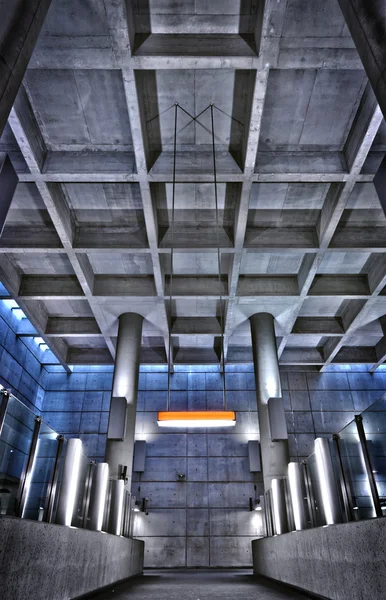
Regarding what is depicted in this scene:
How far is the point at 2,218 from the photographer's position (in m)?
9.44

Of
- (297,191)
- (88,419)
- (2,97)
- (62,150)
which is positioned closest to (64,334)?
(88,419)

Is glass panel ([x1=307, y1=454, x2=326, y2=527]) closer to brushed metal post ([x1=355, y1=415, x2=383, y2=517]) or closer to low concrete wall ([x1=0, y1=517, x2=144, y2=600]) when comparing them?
brushed metal post ([x1=355, y1=415, x2=383, y2=517])

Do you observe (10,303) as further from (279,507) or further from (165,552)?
(279,507)

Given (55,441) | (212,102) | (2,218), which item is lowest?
(55,441)

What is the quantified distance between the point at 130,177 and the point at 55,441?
22.5 ft

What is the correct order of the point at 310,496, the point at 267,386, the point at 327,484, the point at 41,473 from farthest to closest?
1. the point at 267,386
2. the point at 310,496
3. the point at 327,484
4. the point at 41,473

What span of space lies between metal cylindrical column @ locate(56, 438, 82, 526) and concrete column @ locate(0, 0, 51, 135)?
13.1 ft

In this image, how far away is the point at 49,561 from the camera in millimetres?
4207

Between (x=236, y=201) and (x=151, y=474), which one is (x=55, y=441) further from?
(x=151, y=474)

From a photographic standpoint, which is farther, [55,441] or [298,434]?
[298,434]

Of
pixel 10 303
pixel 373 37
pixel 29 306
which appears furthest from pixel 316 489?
pixel 10 303

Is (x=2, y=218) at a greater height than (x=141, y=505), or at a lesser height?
greater

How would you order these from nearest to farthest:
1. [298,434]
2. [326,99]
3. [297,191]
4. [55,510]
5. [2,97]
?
[2,97], [55,510], [326,99], [297,191], [298,434]

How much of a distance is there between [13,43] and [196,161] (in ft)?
21.8
